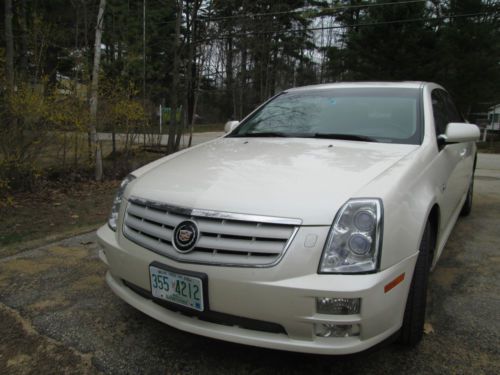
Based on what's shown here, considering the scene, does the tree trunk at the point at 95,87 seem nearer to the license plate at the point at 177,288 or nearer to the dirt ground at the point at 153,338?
the dirt ground at the point at 153,338

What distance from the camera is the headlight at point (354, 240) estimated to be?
1699 millimetres

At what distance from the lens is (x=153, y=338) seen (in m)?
2.27

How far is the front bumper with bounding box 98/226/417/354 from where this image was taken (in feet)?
5.44

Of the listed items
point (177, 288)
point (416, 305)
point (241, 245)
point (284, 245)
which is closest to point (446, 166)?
point (416, 305)

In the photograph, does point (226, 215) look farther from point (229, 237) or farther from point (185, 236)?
point (185, 236)

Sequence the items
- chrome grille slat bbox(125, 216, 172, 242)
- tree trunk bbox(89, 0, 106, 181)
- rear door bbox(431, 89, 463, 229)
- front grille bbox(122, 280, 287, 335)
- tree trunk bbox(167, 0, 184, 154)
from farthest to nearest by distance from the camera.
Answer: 1. tree trunk bbox(167, 0, 184, 154)
2. tree trunk bbox(89, 0, 106, 181)
3. rear door bbox(431, 89, 463, 229)
4. chrome grille slat bbox(125, 216, 172, 242)
5. front grille bbox(122, 280, 287, 335)

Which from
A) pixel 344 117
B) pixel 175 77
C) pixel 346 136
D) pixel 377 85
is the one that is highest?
pixel 175 77

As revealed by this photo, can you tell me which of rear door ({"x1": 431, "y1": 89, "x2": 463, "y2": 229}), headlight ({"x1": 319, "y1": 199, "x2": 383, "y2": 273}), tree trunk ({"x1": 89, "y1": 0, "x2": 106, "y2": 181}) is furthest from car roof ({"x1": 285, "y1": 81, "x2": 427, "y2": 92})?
tree trunk ({"x1": 89, "y1": 0, "x2": 106, "y2": 181})

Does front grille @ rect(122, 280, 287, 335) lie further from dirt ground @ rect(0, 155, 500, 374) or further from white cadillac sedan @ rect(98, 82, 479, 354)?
dirt ground @ rect(0, 155, 500, 374)

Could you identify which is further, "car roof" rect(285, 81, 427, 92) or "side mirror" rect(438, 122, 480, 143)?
"car roof" rect(285, 81, 427, 92)

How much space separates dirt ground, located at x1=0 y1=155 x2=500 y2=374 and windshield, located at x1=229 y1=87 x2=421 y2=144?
1.14m

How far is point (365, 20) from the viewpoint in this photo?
2034cm

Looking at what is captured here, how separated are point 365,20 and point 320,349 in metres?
21.3

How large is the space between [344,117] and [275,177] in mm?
1210
